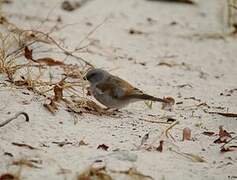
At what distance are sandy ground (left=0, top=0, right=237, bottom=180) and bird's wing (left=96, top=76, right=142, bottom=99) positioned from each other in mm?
191

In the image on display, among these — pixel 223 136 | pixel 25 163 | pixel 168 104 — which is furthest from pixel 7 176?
pixel 168 104

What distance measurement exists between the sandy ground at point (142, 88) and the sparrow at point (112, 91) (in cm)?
14

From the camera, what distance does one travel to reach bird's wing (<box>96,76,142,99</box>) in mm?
5609

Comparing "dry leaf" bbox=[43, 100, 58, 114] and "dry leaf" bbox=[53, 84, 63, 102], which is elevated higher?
"dry leaf" bbox=[53, 84, 63, 102]

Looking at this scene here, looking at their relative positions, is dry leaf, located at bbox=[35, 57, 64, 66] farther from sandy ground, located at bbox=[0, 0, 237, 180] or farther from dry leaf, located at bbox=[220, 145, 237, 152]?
dry leaf, located at bbox=[220, 145, 237, 152]

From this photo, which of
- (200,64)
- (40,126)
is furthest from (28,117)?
(200,64)

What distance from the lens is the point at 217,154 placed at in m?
4.64

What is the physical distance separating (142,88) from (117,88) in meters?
0.77

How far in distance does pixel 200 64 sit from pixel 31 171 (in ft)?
13.6

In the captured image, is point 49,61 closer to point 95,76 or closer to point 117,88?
point 95,76

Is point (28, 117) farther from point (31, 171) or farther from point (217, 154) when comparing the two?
point (217, 154)

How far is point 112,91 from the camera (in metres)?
5.69

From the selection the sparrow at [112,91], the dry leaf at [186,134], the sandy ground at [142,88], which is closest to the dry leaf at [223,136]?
the sandy ground at [142,88]

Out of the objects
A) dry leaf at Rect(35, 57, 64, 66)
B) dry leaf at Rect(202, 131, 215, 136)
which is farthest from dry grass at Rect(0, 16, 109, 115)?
dry leaf at Rect(202, 131, 215, 136)
